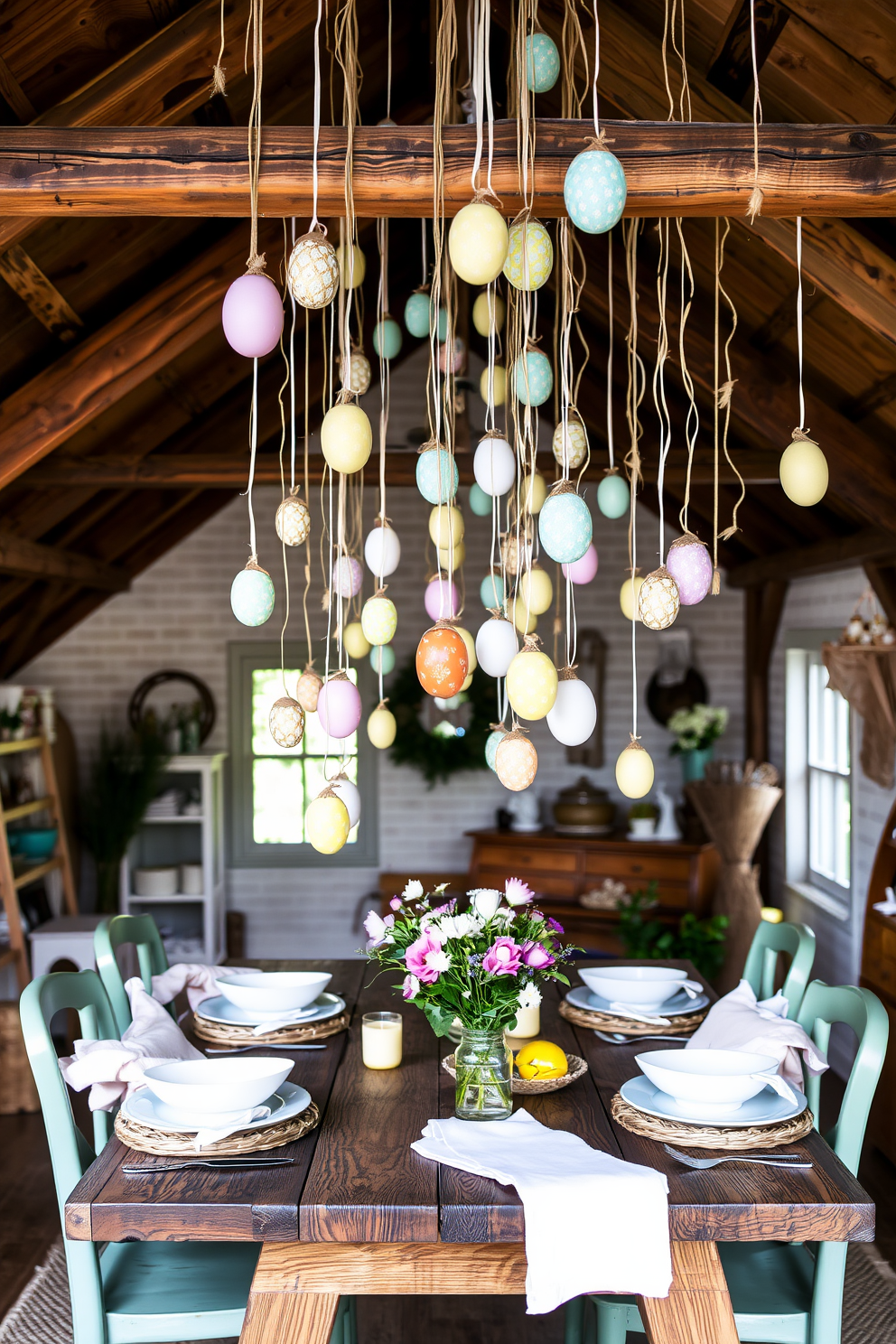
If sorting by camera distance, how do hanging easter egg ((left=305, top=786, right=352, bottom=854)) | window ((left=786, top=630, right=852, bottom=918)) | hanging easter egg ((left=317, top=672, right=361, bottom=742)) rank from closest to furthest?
hanging easter egg ((left=305, top=786, right=352, bottom=854)) < hanging easter egg ((left=317, top=672, right=361, bottom=742)) < window ((left=786, top=630, right=852, bottom=918))

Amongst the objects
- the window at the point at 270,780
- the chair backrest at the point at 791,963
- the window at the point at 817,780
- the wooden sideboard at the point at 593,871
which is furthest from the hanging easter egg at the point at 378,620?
the window at the point at 270,780

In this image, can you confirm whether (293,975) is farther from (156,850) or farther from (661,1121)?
(156,850)

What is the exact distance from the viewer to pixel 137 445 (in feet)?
17.2

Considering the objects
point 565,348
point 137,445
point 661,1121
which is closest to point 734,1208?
point 661,1121

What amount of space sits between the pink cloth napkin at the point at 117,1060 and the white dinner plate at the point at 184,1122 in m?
0.07

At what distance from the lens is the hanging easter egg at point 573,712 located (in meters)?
2.25

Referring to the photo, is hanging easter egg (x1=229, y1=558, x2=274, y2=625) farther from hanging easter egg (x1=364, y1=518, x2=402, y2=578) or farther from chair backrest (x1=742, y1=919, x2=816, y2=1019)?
chair backrest (x1=742, y1=919, x2=816, y2=1019)

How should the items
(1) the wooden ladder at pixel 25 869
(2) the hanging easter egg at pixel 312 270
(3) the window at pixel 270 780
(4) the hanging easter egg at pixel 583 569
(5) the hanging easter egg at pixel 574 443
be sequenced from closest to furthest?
(2) the hanging easter egg at pixel 312 270 → (4) the hanging easter egg at pixel 583 569 → (5) the hanging easter egg at pixel 574 443 → (1) the wooden ladder at pixel 25 869 → (3) the window at pixel 270 780

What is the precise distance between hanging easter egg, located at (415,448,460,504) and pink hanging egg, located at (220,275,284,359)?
375 millimetres

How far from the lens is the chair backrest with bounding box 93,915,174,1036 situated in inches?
117

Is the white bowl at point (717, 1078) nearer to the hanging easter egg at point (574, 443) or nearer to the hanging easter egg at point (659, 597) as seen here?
the hanging easter egg at point (659, 597)

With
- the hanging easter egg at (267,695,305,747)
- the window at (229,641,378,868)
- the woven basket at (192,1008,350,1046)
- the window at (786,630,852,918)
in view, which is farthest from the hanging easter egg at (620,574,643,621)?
the window at (229,641,378,868)

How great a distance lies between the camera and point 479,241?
175cm

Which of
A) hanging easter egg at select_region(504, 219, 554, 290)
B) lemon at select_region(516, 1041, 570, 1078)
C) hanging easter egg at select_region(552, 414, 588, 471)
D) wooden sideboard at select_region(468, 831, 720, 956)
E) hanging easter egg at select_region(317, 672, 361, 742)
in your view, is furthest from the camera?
wooden sideboard at select_region(468, 831, 720, 956)
